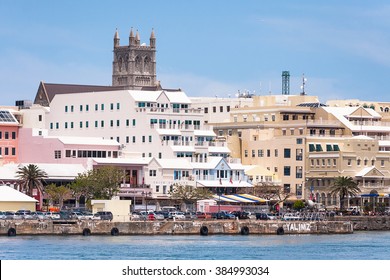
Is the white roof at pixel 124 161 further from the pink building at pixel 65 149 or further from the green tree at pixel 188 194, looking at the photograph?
the green tree at pixel 188 194

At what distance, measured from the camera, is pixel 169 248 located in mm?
122188

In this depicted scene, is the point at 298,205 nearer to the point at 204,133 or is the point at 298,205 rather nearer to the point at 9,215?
the point at 204,133

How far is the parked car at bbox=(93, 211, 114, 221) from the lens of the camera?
143 metres

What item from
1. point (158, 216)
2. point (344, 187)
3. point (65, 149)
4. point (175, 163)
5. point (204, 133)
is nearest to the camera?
point (158, 216)

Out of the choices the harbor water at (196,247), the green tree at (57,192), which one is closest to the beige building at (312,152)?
the green tree at (57,192)

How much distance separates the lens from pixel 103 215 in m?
144

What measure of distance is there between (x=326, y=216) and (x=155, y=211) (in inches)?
689

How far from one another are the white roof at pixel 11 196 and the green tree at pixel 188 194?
19.0 metres

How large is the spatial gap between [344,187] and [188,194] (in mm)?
19692

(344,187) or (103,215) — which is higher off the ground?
(344,187)

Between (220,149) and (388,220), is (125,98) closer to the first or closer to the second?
(220,149)

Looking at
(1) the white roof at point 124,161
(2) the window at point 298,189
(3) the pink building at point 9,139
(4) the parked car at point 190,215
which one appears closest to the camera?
(4) the parked car at point 190,215

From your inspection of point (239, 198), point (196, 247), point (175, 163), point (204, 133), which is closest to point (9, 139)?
point (175, 163)

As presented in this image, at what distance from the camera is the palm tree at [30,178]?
16112cm
